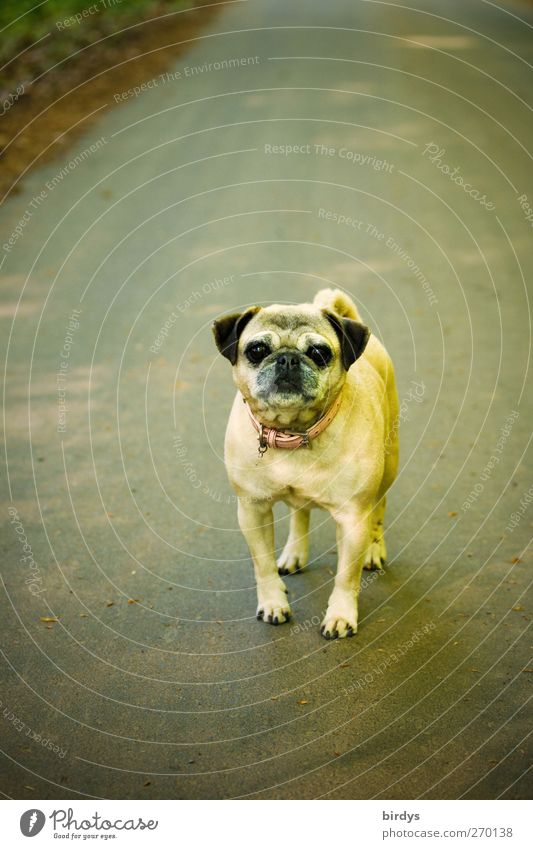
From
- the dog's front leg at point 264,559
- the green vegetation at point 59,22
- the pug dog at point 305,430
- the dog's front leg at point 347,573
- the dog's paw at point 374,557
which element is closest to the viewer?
the pug dog at point 305,430

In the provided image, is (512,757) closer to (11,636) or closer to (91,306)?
(11,636)

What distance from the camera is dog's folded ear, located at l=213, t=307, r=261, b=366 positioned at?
4.47 m

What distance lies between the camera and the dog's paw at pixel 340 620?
4930 mm

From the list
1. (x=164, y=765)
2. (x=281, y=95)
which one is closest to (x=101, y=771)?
(x=164, y=765)

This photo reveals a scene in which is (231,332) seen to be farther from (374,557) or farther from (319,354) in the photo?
→ (374,557)

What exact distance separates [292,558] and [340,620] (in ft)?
→ 2.41

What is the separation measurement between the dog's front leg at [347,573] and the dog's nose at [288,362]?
0.85m

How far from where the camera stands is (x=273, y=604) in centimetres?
507

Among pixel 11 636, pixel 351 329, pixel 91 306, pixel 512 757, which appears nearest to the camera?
pixel 512 757

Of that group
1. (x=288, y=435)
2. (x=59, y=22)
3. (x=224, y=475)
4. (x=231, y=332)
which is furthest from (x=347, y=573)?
(x=59, y=22)

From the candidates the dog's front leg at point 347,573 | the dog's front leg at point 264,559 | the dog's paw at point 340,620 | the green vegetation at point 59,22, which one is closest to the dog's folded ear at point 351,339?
the dog's front leg at point 347,573

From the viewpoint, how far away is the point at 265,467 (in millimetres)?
4598

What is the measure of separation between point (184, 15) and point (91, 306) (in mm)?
18764

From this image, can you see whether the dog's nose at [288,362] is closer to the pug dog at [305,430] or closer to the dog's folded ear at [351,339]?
the pug dog at [305,430]
